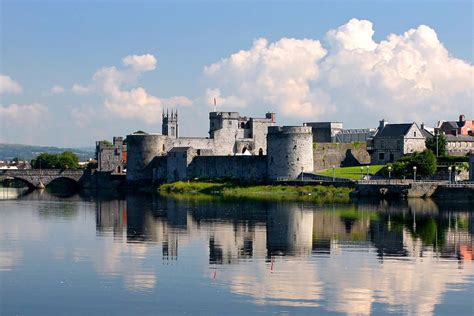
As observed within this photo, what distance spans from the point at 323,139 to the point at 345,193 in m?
30.8

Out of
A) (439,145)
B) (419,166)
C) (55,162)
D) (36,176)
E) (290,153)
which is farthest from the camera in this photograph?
(55,162)

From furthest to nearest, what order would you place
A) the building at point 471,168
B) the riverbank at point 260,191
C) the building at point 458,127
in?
the building at point 458,127 → the building at point 471,168 → the riverbank at point 260,191

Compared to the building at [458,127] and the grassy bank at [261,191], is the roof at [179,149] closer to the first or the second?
the grassy bank at [261,191]

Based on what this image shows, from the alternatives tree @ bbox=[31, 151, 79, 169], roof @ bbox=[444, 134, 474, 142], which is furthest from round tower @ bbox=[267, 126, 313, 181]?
tree @ bbox=[31, 151, 79, 169]

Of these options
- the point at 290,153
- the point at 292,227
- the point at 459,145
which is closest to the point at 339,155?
the point at 290,153

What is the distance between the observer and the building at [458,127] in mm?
98812

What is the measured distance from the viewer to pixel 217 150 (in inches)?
3344

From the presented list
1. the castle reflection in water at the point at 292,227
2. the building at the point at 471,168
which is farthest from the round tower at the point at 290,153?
the castle reflection in water at the point at 292,227

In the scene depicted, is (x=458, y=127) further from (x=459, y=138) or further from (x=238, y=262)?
(x=238, y=262)

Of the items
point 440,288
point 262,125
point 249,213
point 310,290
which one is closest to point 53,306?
point 310,290

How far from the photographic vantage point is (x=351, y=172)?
73.0m

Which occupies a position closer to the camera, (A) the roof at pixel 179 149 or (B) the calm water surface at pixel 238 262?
(B) the calm water surface at pixel 238 262

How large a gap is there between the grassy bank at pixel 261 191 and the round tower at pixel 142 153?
511cm

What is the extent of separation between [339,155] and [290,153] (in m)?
9.65
